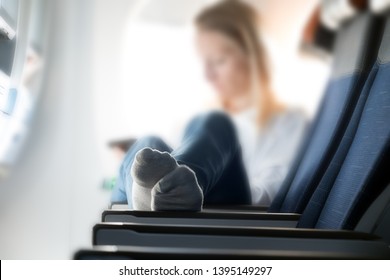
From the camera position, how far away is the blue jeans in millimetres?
1167

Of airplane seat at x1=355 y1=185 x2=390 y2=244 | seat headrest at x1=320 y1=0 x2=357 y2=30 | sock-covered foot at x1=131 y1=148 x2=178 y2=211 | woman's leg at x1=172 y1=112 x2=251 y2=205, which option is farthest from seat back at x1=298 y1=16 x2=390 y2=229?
sock-covered foot at x1=131 y1=148 x2=178 y2=211

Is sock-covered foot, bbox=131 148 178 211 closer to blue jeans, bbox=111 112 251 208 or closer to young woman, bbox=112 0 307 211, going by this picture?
blue jeans, bbox=111 112 251 208

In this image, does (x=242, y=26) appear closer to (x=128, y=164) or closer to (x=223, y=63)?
(x=223, y=63)

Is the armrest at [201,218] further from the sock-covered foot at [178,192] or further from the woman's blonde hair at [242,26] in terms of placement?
the woman's blonde hair at [242,26]

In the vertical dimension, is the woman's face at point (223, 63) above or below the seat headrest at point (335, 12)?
below

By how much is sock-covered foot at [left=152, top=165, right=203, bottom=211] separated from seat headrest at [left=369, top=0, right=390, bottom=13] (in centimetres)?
63

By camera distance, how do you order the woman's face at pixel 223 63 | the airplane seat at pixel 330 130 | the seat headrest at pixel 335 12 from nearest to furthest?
1. the airplane seat at pixel 330 130
2. the seat headrest at pixel 335 12
3. the woman's face at pixel 223 63

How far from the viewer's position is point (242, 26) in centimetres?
141

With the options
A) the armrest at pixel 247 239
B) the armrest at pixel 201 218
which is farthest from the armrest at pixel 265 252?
the armrest at pixel 201 218

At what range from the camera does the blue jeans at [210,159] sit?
1.17m

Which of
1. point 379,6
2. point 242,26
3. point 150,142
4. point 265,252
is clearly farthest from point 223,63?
point 265,252

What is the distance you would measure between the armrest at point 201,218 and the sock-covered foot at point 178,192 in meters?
0.02
